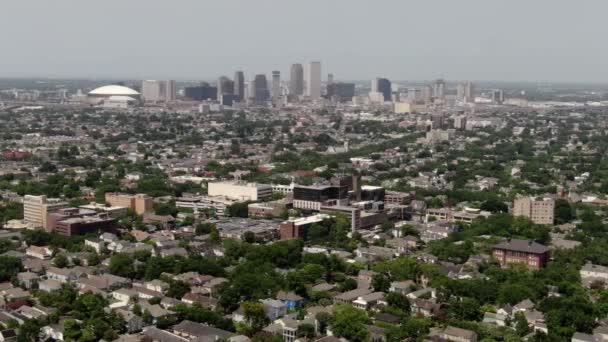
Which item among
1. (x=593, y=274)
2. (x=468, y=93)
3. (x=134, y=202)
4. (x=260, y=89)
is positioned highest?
(x=260, y=89)

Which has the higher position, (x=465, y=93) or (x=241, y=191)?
(x=465, y=93)

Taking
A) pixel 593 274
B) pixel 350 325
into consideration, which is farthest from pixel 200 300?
pixel 593 274

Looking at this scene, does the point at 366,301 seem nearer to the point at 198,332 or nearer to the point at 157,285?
the point at 198,332

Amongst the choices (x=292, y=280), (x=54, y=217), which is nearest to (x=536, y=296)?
(x=292, y=280)

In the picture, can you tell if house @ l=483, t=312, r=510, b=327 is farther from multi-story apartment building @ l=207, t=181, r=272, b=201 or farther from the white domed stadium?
the white domed stadium

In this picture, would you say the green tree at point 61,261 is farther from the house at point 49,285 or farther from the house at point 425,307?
the house at point 425,307

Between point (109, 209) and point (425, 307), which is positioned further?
point (109, 209)
